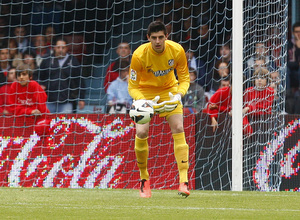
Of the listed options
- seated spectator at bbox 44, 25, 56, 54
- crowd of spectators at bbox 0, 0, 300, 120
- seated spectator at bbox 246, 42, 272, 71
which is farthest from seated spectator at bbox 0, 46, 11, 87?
seated spectator at bbox 246, 42, 272, 71

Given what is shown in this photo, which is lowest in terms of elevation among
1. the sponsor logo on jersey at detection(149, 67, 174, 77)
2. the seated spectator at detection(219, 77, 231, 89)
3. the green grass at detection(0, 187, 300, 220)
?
the green grass at detection(0, 187, 300, 220)

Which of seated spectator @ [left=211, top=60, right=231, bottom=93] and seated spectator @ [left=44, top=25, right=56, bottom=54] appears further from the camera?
seated spectator @ [left=44, top=25, right=56, bottom=54]

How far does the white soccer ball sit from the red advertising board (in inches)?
116

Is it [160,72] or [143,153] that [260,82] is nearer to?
[160,72]

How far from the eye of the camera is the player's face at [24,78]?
1087 cm

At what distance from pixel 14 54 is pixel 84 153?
4.13 metres

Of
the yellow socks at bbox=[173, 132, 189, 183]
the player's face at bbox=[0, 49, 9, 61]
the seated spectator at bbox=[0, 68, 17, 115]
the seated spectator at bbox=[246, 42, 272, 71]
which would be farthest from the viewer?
the player's face at bbox=[0, 49, 9, 61]

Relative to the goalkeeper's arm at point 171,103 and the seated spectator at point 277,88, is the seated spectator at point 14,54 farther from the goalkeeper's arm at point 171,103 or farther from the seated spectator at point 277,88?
the goalkeeper's arm at point 171,103

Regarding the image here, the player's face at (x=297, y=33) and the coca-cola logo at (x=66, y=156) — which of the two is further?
the player's face at (x=297, y=33)

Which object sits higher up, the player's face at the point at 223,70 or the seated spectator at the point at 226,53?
the seated spectator at the point at 226,53

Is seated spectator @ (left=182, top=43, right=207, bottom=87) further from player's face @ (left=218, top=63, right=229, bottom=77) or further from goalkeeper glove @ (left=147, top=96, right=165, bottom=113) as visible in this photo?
goalkeeper glove @ (left=147, top=96, right=165, bottom=113)

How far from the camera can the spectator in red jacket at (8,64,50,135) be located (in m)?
10.5

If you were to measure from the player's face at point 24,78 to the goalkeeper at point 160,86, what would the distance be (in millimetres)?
3361

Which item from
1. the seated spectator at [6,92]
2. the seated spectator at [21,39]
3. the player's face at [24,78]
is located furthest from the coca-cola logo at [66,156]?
the seated spectator at [21,39]
